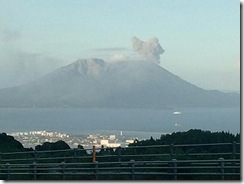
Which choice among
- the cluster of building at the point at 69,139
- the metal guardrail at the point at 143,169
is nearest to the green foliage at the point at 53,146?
the cluster of building at the point at 69,139

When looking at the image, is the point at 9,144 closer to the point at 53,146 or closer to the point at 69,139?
the point at 69,139

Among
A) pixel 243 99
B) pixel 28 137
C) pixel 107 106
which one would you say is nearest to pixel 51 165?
pixel 243 99

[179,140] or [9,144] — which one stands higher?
[179,140]

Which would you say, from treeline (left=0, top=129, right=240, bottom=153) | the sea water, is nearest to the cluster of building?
treeline (left=0, top=129, right=240, bottom=153)

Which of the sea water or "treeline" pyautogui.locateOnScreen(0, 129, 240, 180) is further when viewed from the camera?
the sea water

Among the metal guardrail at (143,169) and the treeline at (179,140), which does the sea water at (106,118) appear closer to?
the treeline at (179,140)

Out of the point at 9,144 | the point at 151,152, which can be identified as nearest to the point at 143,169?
the point at 151,152

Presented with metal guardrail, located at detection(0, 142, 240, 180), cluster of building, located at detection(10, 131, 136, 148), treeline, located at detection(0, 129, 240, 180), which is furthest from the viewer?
cluster of building, located at detection(10, 131, 136, 148)

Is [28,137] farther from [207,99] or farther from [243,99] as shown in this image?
[243,99]

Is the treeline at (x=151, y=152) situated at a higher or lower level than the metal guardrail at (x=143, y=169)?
higher

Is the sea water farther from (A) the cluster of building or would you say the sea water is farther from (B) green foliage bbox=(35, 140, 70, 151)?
(B) green foliage bbox=(35, 140, 70, 151)

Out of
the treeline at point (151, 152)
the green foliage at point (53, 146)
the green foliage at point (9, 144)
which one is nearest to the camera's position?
the treeline at point (151, 152)

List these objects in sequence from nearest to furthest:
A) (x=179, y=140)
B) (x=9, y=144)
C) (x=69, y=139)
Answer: (x=179, y=140) → (x=69, y=139) → (x=9, y=144)
